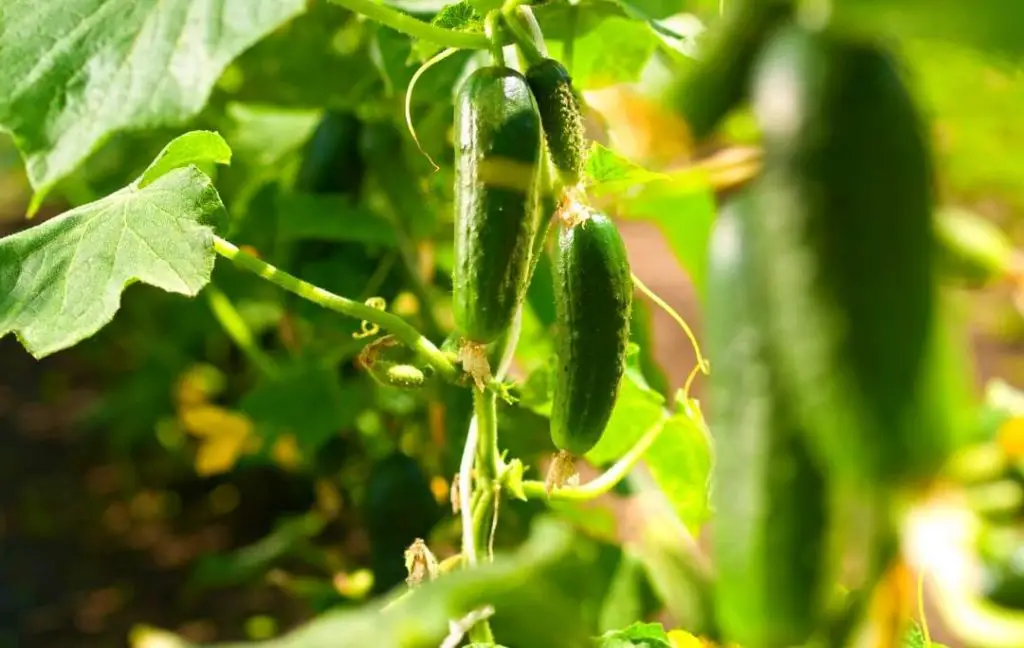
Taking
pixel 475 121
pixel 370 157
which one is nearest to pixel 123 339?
pixel 370 157

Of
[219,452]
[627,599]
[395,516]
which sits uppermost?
[219,452]

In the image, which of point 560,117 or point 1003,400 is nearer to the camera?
point 560,117

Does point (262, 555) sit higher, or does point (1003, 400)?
point (1003, 400)

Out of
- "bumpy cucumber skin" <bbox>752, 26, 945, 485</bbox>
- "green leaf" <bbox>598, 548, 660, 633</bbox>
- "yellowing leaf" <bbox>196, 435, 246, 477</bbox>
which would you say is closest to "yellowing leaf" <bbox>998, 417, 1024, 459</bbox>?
"bumpy cucumber skin" <bbox>752, 26, 945, 485</bbox>

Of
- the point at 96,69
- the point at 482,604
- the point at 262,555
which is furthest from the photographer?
the point at 262,555

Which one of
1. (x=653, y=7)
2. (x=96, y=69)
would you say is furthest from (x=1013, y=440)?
(x=96, y=69)

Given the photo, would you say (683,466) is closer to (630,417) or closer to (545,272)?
(630,417)

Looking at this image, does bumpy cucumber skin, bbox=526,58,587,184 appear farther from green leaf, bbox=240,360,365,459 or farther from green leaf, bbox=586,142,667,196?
green leaf, bbox=240,360,365,459

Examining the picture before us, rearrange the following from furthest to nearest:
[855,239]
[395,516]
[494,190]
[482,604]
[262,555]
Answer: [262,555]
[395,516]
[494,190]
[482,604]
[855,239]
